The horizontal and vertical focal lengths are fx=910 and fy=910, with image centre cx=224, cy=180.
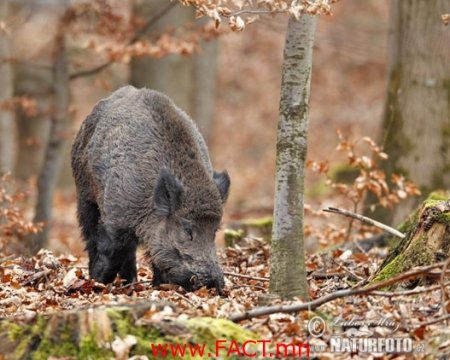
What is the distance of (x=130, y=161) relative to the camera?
8906mm

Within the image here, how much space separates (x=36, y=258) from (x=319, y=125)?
1953cm

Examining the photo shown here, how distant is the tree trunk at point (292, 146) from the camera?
684cm

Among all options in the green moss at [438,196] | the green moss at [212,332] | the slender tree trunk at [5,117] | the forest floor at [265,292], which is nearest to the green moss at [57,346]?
the forest floor at [265,292]

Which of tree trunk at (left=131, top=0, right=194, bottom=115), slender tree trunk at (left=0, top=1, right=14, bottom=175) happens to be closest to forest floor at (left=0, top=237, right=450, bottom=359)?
slender tree trunk at (left=0, top=1, right=14, bottom=175)

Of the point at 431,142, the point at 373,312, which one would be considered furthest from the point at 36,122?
the point at 373,312

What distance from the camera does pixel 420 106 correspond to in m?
12.1

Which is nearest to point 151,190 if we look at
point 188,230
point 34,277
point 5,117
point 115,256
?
point 188,230

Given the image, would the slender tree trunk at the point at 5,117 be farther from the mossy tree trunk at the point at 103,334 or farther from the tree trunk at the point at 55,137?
the mossy tree trunk at the point at 103,334

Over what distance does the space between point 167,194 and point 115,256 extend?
981 mm

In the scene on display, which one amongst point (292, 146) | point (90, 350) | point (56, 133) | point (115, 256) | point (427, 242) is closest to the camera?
point (90, 350)

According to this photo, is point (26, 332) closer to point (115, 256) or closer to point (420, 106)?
point (115, 256)

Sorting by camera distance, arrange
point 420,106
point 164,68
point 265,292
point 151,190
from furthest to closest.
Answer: point 164,68 < point 420,106 < point 151,190 < point 265,292

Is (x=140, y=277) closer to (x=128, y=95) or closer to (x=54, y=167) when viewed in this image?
(x=128, y=95)

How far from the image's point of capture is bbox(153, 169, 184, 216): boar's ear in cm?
836
